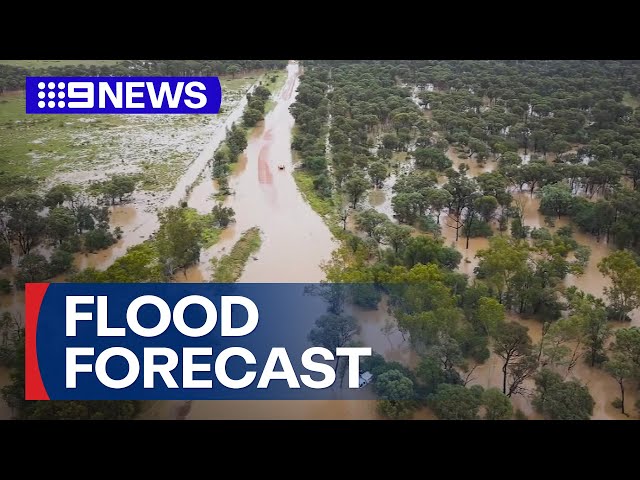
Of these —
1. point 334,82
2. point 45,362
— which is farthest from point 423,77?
point 45,362

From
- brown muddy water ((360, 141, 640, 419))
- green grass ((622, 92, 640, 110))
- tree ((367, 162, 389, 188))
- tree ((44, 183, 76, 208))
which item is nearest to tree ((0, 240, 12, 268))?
tree ((44, 183, 76, 208))

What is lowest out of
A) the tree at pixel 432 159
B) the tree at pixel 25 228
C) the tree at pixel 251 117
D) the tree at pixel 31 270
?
the tree at pixel 31 270

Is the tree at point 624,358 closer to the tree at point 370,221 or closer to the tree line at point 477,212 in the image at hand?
the tree line at point 477,212

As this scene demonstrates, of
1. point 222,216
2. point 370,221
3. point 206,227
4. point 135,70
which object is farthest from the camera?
point 135,70

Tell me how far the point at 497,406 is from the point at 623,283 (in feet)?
18.4

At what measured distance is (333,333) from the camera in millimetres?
13281

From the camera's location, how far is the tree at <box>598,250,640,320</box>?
14695mm

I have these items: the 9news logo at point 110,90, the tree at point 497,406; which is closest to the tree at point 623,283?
the tree at point 497,406

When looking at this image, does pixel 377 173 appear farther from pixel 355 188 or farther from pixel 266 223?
pixel 266 223

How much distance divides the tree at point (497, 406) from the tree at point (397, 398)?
5.02 feet

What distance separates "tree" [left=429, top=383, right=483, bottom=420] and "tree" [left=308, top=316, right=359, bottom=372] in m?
2.38

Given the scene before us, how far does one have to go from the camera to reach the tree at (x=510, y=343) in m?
13.0

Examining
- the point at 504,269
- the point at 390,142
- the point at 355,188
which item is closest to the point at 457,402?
the point at 504,269

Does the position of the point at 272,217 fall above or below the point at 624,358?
above
